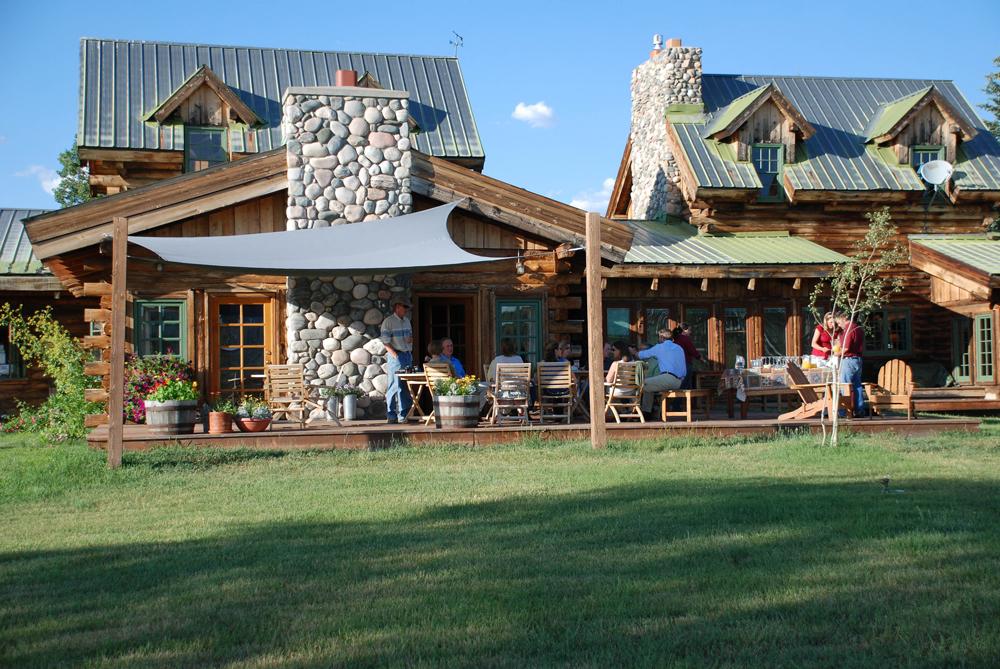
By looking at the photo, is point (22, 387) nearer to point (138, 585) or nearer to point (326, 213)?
point (326, 213)

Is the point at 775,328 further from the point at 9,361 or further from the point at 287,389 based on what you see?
the point at 9,361

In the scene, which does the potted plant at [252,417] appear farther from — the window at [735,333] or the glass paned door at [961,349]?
the glass paned door at [961,349]

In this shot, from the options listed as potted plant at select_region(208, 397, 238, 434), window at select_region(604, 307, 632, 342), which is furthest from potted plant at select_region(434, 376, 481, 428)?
window at select_region(604, 307, 632, 342)

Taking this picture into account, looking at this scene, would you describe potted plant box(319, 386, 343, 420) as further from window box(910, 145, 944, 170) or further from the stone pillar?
window box(910, 145, 944, 170)

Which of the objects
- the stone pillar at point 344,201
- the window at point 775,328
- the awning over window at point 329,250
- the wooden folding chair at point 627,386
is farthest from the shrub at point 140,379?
the window at point 775,328

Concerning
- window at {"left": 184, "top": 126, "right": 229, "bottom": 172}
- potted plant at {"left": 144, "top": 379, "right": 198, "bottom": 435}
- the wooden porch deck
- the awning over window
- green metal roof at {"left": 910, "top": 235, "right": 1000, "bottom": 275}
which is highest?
window at {"left": 184, "top": 126, "right": 229, "bottom": 172}

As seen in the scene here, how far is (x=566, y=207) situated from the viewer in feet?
41.9

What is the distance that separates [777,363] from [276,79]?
10210 millimetres

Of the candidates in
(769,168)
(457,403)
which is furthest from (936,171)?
(457,403)

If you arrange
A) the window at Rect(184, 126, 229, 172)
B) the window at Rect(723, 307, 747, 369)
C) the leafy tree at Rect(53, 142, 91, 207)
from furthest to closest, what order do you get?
the leafy tree at Rect(53, 142, 91, 207)
the window at Rect(184, 126, 229, 172)
the window at Rect(723, 307, 747, 369)

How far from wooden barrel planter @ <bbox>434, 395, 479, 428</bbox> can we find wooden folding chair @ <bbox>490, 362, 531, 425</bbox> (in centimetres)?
36

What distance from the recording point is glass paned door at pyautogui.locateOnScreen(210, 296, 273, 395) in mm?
13078

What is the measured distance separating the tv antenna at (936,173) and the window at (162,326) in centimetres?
1291

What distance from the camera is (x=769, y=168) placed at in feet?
62.3
